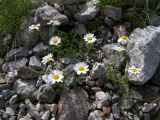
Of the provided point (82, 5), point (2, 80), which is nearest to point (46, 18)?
point (82, 5)

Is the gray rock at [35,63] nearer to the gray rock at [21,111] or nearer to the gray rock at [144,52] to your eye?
the gray rock at [21,111]

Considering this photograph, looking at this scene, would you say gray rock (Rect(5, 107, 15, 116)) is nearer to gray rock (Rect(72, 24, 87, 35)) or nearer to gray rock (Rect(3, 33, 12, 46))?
gray rock (Rect(3, 33, 12, 46))

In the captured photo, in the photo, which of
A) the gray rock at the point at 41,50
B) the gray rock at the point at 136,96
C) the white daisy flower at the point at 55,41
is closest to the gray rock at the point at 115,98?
the gray rock at the point at 136,96

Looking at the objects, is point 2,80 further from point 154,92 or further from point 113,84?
point 154,92

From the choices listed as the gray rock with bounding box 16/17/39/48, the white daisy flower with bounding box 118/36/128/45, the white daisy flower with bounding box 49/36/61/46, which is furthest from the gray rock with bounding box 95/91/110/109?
the gray rock with bounding box 16/17/39/48

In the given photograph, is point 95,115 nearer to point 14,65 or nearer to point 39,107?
point 39,107

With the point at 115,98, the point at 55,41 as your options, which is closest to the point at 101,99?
the point at 115,98
